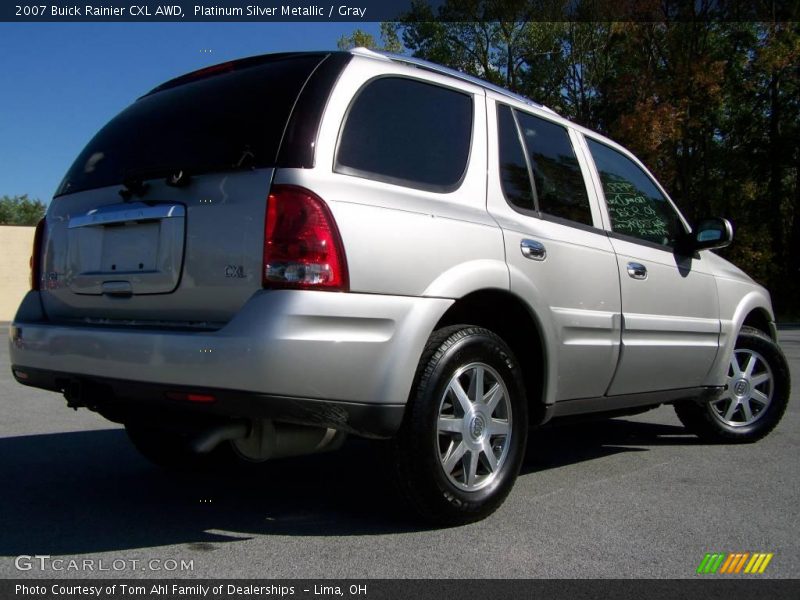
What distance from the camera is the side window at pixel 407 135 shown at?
125 inches

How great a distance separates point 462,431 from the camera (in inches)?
133

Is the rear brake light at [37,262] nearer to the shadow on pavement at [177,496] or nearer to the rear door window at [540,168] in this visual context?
the shadow on pavement at [177,496]

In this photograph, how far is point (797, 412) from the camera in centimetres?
677

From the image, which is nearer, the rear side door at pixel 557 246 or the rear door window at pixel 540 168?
the rear side door at pixel 557 246

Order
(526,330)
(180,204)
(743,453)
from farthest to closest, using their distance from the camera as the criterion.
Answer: (743,453) → (526,330) → (180,204)

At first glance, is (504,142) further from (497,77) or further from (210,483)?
(497,77)

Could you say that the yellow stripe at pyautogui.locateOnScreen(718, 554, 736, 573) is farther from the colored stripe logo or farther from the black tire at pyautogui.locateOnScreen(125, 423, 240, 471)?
the black tire at pyautogui.locateOnScreen(125, 423, 240, 471)

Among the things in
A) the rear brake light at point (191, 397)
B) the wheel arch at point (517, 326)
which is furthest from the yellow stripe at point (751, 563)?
the rear brake light at point (191, 397)

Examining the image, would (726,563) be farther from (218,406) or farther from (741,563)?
(218,406)

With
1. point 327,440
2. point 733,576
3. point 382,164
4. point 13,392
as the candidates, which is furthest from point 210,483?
point 13,392

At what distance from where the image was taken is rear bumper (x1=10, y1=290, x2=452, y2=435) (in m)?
2.83

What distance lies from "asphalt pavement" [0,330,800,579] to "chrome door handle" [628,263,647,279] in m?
1.09

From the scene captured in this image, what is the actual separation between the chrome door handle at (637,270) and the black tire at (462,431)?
116cm

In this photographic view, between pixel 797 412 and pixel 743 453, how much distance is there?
1.94 meters
